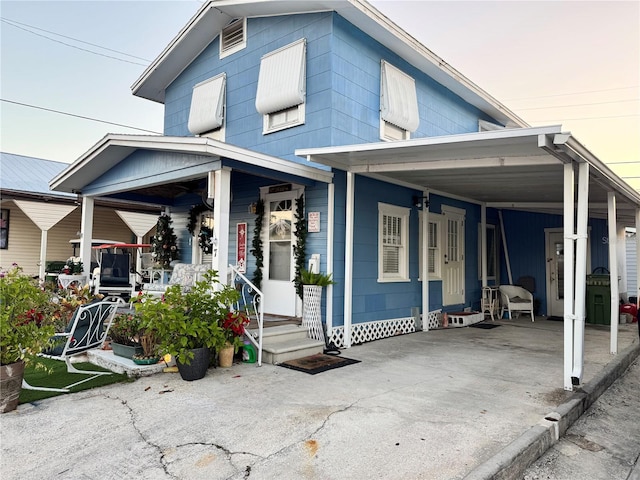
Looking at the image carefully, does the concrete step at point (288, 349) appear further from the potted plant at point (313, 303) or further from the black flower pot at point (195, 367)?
the black flower pot at point (195, 367)

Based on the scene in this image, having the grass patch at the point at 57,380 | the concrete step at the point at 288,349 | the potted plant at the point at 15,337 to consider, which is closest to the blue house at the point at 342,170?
the concrete step at the point at 288,349

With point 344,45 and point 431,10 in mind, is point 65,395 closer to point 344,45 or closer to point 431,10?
point 344,45

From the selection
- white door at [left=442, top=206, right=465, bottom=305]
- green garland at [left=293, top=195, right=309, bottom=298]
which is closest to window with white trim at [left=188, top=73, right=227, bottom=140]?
green garland at [left=293, top=195, right=309, bottom=298]

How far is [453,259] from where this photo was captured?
9.36 meters

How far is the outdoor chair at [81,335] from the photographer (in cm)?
445

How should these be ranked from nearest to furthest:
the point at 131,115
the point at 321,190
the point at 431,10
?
the point at 321,190 < the point at 431,10 < the point at 131,115

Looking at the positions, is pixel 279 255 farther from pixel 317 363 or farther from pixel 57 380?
pixel 57 380

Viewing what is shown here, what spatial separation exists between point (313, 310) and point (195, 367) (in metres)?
2.07

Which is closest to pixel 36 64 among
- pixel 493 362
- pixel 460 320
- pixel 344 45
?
pixel 344 45

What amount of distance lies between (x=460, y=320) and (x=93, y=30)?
50.8ft

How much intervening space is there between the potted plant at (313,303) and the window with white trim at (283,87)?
9.12ft

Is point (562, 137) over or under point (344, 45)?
under

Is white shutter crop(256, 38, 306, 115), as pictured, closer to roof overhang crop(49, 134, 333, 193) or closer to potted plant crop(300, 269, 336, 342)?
roof overhang crop(49, 134, 333, 193)

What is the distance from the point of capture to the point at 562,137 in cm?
395
